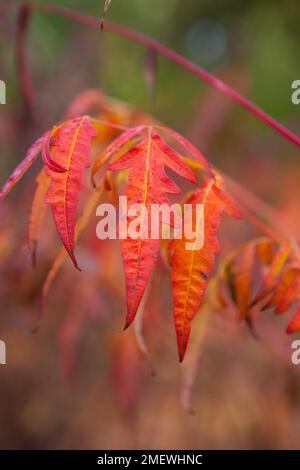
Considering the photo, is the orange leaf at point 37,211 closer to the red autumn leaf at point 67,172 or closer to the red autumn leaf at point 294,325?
the red autumn leaf at point 67,172

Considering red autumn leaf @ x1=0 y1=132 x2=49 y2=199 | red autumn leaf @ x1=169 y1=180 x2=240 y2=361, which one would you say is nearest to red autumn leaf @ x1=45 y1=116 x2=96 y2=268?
red autumn leaf @ x1=0 y1=132 x2=49 y2=199

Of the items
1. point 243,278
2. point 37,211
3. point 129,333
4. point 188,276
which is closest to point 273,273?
point 243,278

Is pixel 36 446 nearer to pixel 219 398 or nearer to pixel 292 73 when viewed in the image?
pixel 219 398

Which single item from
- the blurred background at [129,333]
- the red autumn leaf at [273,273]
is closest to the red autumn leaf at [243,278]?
the red autumn leaf at [273,273]

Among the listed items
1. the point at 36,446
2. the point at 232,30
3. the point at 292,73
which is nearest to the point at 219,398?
the point at 36,446

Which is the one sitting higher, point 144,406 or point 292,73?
point 292,73

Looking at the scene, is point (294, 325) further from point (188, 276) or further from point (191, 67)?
point (191, 67)
